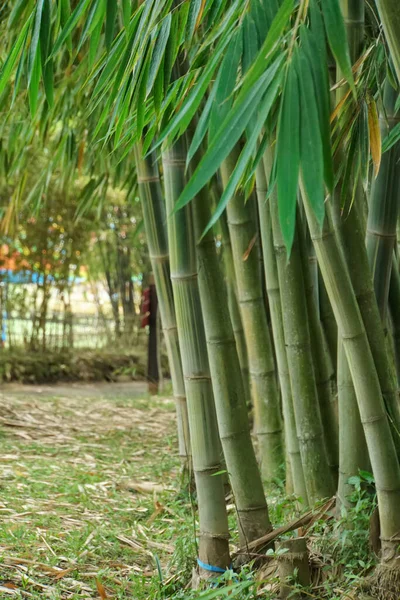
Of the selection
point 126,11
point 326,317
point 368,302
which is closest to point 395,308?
point 326,317

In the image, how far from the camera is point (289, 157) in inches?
40.9

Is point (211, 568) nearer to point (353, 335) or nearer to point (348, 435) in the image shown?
point (348, 435)

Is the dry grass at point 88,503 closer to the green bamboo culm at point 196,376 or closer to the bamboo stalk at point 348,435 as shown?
the green bamboo culm at point 196,376

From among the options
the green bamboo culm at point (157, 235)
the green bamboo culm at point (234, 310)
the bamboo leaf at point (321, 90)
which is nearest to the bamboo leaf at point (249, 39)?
the bamboo leaf at point (321, 90)

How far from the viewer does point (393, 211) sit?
2006 millimetres

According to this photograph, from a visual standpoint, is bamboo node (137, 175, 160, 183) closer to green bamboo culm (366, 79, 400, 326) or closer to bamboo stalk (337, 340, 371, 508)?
green bamboo culm (366, 79, 400, 326)

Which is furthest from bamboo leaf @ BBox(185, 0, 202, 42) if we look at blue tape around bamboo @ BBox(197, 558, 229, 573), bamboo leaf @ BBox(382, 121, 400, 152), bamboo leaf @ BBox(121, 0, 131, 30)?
blue tape around bamboo @ BBox(197, 558, 229, 573)

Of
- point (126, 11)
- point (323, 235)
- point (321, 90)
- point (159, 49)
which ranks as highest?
point (126, 11)

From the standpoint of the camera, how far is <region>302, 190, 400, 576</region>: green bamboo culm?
1.73m

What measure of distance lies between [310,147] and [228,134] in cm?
11

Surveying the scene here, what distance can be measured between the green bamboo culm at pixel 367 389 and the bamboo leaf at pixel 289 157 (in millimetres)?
676

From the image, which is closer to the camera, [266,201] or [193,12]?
[193,12]

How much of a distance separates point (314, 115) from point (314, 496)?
4.71 ft

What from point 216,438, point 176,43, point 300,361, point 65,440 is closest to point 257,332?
point 300,361
